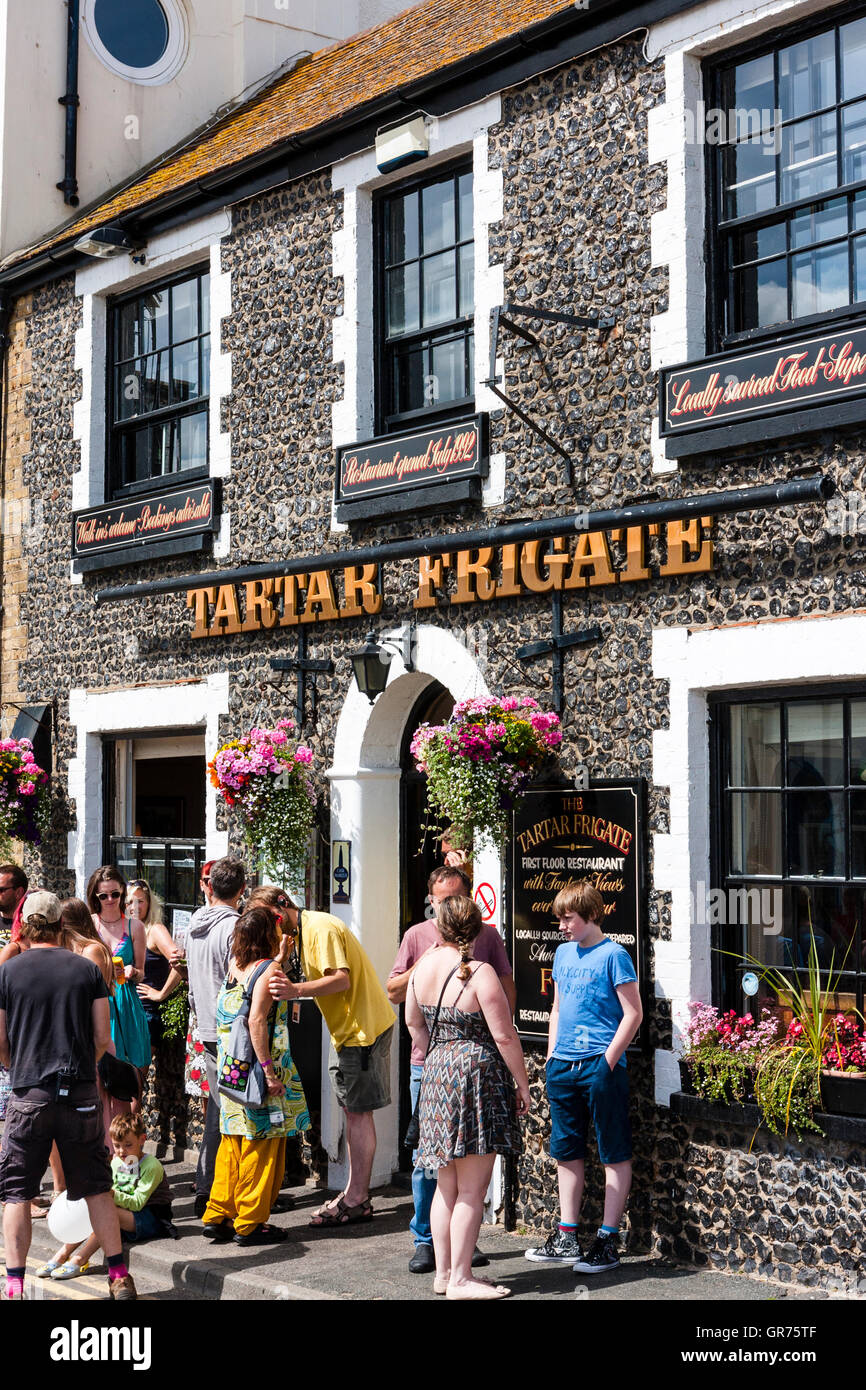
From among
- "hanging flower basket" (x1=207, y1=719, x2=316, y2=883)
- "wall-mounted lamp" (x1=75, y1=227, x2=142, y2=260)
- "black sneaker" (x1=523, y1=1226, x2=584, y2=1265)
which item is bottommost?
"black sneaker" (x1=523, y1=1226, x2=584, y2=1265)

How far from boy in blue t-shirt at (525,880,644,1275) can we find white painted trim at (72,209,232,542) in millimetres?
4465

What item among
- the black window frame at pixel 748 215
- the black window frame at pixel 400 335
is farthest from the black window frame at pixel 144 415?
the black window frame at pixel 748 215

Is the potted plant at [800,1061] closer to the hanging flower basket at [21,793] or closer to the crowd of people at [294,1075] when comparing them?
the crowd of people at [294,1075]

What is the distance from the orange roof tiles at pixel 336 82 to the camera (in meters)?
9.76

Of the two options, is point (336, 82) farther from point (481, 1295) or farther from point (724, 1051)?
point (481, 1295)

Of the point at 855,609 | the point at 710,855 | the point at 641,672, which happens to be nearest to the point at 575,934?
the point at 710,855

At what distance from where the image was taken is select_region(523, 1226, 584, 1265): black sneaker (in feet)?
24.3

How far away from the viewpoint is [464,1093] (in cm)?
675

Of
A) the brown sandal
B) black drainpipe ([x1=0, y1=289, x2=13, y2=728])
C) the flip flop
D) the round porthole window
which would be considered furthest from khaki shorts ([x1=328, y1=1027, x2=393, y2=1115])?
the round porthole window

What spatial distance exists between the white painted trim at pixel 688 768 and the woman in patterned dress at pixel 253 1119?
6.35ft

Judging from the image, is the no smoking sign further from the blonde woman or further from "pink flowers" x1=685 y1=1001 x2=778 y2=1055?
the blonde woman

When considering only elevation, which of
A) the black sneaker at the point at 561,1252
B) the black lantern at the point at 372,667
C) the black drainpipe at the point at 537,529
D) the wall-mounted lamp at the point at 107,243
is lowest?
the black sneaker at the point at 561,1252
